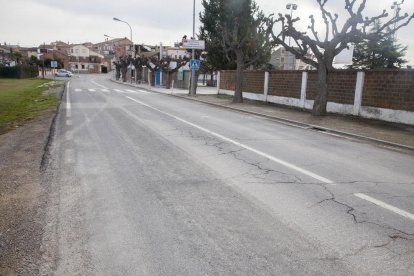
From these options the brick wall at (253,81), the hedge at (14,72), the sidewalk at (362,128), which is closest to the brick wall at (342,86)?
the sidewalk at (362,128)

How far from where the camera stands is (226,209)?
4.96 m

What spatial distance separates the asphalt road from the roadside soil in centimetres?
17

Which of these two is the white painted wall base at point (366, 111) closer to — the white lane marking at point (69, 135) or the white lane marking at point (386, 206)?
the white lane marking at point (386, 206)

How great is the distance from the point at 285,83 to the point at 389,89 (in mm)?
7648

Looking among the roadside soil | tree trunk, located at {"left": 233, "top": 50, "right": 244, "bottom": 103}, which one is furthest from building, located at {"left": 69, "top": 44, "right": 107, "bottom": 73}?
the roadside soil

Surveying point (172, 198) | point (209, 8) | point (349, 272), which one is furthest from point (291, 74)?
point (209, 8)

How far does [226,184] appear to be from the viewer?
608 cm

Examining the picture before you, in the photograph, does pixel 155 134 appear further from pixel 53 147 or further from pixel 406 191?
pixel 406 191

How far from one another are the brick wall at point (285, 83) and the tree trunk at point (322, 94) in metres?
3.68

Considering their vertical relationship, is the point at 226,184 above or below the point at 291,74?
below

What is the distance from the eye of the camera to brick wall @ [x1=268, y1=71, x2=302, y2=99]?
69.4ft

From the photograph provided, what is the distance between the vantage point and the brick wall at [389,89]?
14.4 metres

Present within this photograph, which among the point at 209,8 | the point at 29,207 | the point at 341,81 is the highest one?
the point at 209,8

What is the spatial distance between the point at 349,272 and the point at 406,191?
3303mm
